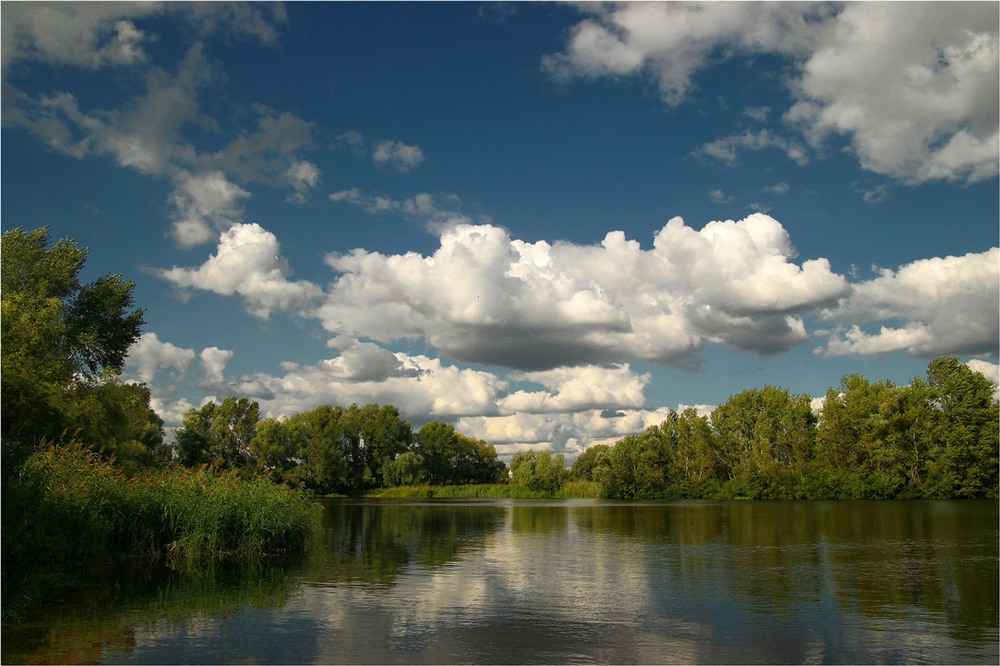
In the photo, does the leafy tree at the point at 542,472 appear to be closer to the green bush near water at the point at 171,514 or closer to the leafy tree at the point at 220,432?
the leafy tree at the point at 220,432

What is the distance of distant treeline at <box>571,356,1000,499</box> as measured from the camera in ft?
260

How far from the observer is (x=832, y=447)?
86.6 metres

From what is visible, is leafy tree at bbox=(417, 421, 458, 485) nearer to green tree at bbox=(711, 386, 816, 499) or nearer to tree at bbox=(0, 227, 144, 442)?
green tree at bbox=(711, 386, 816, 499)

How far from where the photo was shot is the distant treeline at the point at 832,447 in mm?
79125

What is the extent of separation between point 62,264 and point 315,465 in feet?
235

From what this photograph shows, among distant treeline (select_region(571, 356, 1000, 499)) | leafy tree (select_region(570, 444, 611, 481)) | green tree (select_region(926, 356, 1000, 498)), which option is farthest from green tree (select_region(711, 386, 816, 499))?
leafy tree (select_region(570, 444, 611, 481))

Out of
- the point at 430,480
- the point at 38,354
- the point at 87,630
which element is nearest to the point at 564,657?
the point at 87,630

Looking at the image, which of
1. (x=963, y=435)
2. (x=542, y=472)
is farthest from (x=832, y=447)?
(x=542, y=472)

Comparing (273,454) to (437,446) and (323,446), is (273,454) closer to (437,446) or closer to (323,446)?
(323,446)

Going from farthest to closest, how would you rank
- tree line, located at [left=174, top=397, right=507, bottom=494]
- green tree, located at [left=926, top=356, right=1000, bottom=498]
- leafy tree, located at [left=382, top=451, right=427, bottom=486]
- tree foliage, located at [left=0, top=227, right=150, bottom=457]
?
leafy tree, located at [left=382, top=451, right=427, bottom=486], tree line, located at [left=174, top=397, right=507, bottom=494], green tree, located at [left=926, top=356, right=1000, bottom=498], tree foliage, located at [left=0, top=227, right=150, bottom=457]

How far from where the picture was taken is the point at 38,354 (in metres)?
26.2

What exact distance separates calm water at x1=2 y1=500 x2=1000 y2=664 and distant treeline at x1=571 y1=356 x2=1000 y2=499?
202 ft

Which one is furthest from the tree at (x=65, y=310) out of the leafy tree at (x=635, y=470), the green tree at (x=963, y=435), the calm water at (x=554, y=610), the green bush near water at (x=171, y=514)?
the green tree at (x=963, y=435)

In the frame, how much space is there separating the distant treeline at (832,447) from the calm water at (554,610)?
61533 millimetres
